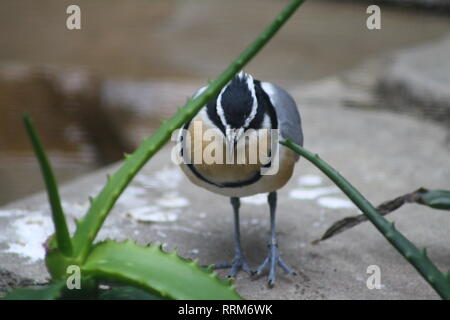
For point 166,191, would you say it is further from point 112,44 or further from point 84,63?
point 112,44

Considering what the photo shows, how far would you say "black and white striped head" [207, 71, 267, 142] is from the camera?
211cm

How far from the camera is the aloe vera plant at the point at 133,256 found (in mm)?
1535

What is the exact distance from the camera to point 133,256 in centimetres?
162

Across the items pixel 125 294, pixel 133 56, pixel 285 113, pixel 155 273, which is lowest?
pixel 125 294

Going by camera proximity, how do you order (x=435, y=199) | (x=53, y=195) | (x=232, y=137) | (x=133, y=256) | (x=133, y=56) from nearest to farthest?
1. (x=53, y=195)
2. (x=133, y=256)
3. (x=435, y=199)
4. (x=232, y=137)
5. (x=133, y=56)

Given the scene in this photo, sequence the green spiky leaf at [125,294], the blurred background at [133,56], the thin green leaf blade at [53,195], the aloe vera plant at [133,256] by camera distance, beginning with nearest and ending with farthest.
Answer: the thin green leaf blade at [53,195]
the aloe vera plant at [133,256]
the green spiky leaf at [125,294]
the blurred background at [133,56]

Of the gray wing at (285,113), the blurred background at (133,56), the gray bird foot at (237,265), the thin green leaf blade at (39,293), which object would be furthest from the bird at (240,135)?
the blurred background at (133,56)

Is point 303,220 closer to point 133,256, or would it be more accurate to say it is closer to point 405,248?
point 405,248

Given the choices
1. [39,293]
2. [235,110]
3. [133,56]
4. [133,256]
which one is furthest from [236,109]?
[133,56]

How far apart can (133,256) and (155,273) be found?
81 millimetres

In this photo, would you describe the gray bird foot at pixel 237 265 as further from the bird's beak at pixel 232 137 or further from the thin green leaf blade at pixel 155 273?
the thin green leaf blade at pixel 155 273

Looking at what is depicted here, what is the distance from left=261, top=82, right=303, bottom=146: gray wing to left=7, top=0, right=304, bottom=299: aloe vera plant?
2.40ft

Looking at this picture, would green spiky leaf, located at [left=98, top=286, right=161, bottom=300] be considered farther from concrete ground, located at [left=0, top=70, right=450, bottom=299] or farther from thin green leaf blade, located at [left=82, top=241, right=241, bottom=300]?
concrete ground, located at [left=0, top=70, right=450, bottom=299]

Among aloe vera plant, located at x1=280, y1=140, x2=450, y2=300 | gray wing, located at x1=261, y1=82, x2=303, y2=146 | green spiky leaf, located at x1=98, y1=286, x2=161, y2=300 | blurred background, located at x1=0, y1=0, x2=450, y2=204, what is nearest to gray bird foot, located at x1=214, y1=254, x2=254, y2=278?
gray wing, located at x1=261, y1=82, x2=303, y2=146
